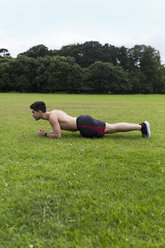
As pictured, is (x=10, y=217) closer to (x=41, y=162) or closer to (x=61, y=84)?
(x=41, y=162)

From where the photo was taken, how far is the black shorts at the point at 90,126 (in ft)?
21.7

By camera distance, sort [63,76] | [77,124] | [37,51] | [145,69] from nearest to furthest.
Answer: [77,124]
[63,76]
[145,69]
[37,51]

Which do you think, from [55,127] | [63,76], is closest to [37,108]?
[55,127]

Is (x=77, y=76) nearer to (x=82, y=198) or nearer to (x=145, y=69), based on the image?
(x=145, y=69)

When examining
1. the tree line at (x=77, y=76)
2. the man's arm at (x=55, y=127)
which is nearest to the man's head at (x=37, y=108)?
the man's arm at (x=55, y=127)

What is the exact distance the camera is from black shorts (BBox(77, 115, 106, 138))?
6602mm

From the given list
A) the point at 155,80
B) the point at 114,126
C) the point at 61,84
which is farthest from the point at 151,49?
the point at 114,126

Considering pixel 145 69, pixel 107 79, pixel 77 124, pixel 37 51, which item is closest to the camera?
pixel 77 124

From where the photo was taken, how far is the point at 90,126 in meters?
6.61

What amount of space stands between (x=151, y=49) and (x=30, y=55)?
56.1 meters

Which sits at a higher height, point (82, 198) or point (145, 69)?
point (145, 69)

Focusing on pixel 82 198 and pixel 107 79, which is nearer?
pixel 82 198

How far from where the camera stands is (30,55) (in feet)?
330

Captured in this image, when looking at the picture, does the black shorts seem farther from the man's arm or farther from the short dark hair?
the short dark hair
